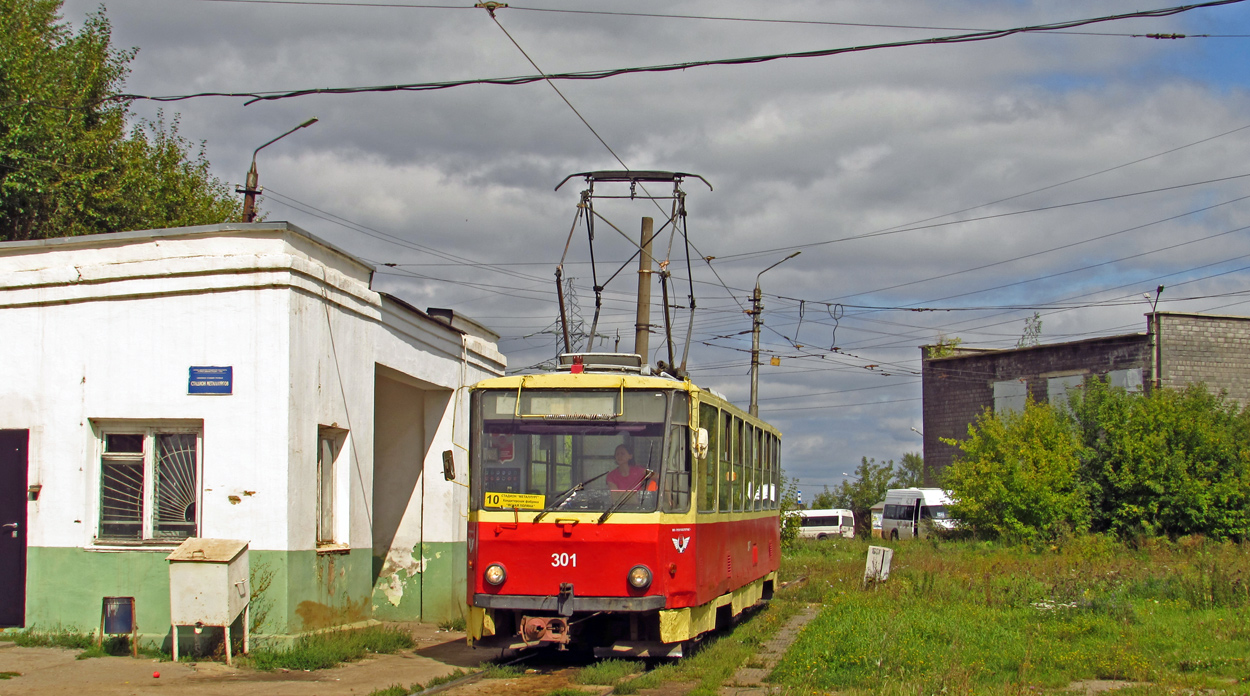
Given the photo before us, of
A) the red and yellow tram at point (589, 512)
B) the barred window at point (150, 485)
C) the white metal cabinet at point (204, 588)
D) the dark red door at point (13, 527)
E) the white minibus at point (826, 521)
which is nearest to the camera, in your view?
the red and yellow tram at point (589, 512)

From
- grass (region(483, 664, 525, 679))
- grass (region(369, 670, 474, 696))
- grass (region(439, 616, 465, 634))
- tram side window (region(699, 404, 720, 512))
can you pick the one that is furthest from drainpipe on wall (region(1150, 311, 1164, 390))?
grass (region(369, 670, 474, 696))

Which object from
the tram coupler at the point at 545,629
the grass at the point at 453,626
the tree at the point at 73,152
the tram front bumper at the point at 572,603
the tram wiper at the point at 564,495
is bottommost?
the grass at the point at 453,626

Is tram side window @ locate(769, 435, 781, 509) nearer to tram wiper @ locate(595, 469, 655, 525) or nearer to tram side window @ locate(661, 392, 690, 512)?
tram side window @ locate(661, 392, 690, 512)

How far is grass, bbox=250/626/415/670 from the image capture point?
34.8ft

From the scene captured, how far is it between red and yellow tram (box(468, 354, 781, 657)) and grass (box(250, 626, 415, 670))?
1.65 m

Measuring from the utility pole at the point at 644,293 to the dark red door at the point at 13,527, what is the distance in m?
12.4

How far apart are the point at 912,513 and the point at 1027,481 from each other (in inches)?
552

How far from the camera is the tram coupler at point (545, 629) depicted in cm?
1000

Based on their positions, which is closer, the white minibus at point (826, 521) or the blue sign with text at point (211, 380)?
the blue sign with text at point (211, 380)

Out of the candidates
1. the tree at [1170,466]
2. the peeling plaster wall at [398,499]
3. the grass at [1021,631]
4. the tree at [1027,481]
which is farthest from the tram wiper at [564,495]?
the tree at [1170,466]

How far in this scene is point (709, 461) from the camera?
37.1 ft

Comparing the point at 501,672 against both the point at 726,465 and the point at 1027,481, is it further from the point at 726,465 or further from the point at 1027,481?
the point at 1027,481

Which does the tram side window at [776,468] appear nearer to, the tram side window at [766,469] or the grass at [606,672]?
the tram side window at [766,469]

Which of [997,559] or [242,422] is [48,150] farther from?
[997,559]
